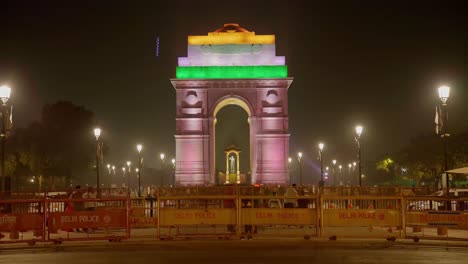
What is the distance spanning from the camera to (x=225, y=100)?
6494cm

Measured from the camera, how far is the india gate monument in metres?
63.4

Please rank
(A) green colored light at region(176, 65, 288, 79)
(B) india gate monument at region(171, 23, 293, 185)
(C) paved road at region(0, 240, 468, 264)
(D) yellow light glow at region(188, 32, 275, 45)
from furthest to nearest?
(D) yellow light glow at region(188, 32, 275, 45), (A) green colored light at region(176, 65, 288, 79), (B) india gate monument at region(171, 23, 293, 185), (C) paved road at region(0, 240, 468, 264)

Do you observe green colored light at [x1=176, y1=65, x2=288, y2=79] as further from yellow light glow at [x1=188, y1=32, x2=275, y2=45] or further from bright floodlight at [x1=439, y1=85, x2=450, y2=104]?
bright floodlight at [x1=439, y1=85, x2=450, y2=104]

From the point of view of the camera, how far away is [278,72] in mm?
64375

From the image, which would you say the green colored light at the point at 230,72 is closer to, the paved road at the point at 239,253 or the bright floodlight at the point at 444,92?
the bright floodlight at the point at 444,92

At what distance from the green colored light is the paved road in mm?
45568

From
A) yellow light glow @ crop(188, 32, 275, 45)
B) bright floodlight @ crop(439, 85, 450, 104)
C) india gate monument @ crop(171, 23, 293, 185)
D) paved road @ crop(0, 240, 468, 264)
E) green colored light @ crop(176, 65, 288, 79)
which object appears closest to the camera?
paved road @ crop(0, 240, 468, 264)

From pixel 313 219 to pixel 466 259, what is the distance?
5.45 meters

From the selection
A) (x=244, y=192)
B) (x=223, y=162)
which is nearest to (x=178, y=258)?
(x=244, y=192)

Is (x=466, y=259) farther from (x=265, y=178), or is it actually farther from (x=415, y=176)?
(x=415, y=176)

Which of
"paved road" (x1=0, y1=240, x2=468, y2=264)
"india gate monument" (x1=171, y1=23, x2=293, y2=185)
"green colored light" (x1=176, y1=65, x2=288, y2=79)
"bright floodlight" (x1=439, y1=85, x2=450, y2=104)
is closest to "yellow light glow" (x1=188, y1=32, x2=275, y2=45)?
"india gate monument" (x1=171, y1=23, x2=293, y2=185)

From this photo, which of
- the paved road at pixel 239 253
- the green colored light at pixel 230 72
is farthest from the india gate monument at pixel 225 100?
the paved road at pixel 239 253

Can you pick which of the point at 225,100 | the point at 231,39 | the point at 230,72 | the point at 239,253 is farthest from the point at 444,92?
the point at 231,39

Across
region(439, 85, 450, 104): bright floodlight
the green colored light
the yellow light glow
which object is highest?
the yellow light glow
